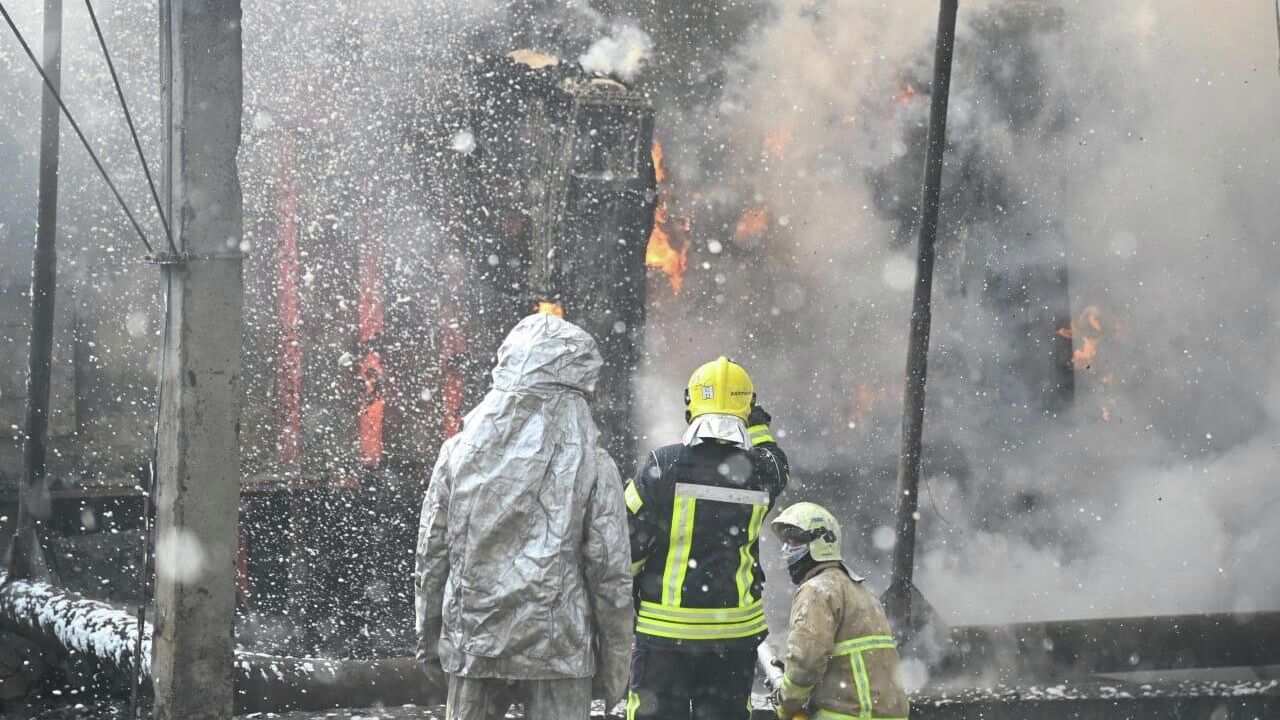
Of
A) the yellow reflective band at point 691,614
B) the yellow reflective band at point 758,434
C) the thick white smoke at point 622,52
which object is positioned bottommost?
the yellow reflective band at point 691,614

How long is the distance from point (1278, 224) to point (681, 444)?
499 inches

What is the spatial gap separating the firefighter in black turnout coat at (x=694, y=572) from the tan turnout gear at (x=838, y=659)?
0.33 metres

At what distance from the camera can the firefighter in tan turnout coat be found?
3.59 metres

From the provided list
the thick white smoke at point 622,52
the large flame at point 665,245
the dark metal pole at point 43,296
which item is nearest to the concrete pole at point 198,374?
the dark metal pole at point 43,296

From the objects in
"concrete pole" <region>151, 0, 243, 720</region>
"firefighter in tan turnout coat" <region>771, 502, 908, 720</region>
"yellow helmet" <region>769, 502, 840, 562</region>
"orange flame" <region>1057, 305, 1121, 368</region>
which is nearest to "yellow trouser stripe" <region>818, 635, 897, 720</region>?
"firefighter in tan turnout coat" <region>771, 502, 908, 720</region>

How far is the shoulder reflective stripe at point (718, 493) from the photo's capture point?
12.8 ft

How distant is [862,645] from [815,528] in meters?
0.41

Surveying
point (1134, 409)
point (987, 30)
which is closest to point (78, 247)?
point (987, 30)

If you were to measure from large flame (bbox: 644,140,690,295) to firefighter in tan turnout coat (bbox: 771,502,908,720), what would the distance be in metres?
11.4

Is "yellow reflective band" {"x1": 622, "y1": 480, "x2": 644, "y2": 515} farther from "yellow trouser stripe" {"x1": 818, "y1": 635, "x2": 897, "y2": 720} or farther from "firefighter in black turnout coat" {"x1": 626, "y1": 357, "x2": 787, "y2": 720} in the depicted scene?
"yellow trouser stripe" {"x1": 818, "y1": 635, "x2": 897, "y2": 720}

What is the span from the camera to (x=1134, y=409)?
559 inches

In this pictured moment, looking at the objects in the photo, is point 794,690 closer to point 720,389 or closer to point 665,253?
point 720,389

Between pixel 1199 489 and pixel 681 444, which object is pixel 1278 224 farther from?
pixel 681 444

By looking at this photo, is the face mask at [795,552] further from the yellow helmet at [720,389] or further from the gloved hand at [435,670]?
the gloved hand at [435,670]
